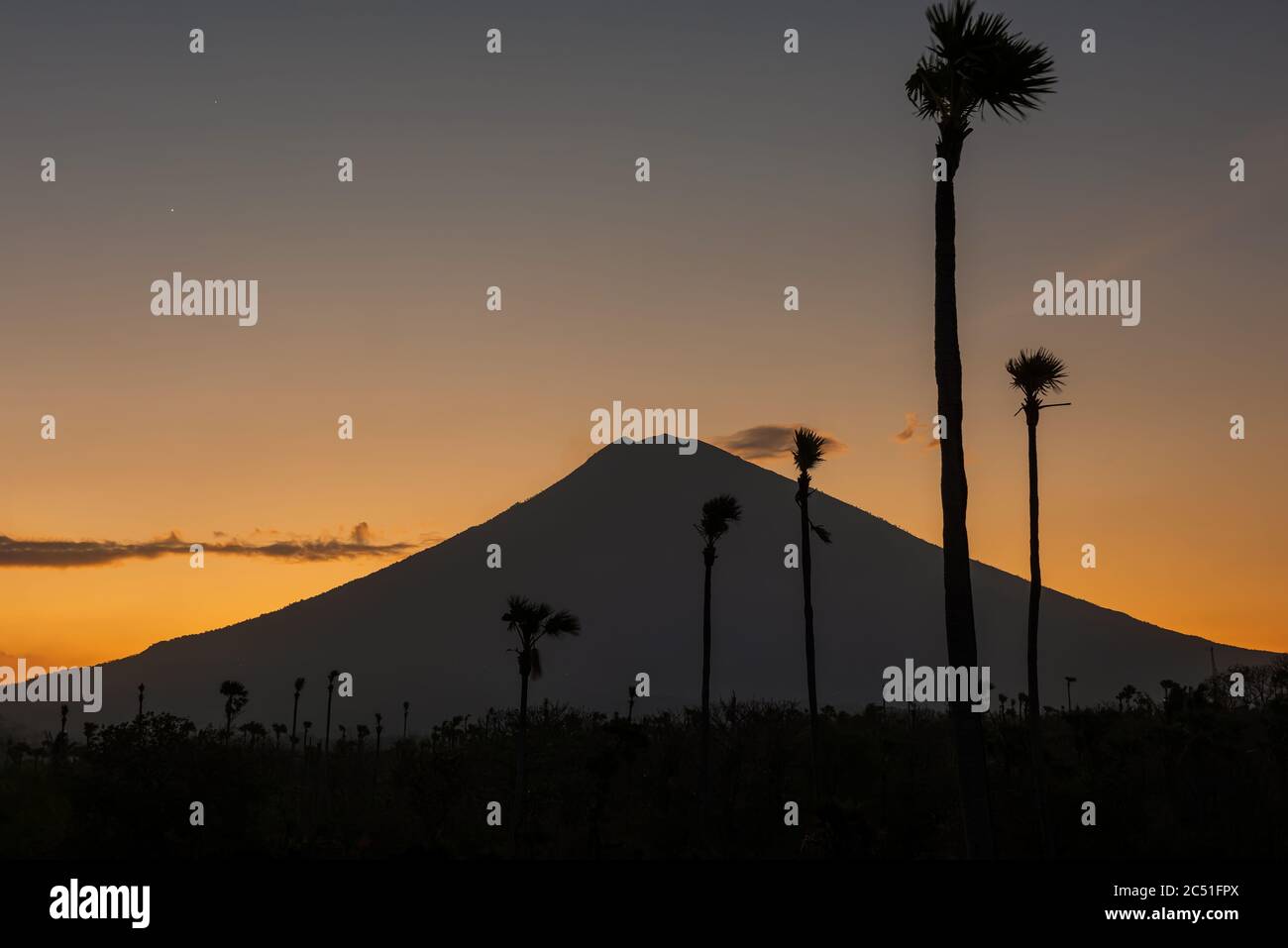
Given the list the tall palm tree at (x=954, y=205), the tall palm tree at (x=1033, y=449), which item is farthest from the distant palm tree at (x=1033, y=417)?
the tall palm tree at (x=954, y=205)

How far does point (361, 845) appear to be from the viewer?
40219 millimetres

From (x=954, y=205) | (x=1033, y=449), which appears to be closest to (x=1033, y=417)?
(x=1033, y=449)

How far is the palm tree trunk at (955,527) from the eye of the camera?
18328 mm

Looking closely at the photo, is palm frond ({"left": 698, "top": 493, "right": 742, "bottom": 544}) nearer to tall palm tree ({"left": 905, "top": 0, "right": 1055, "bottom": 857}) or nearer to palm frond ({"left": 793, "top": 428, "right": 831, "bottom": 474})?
palm frond ({"left": 793, "top": 428, "right": 831, "bottom": 474})

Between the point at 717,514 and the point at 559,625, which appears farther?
the point at 717,514

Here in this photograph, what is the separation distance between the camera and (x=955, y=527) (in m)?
19.5

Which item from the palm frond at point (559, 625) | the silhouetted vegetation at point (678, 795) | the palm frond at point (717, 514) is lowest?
the silhouetted vegetation at point (678, 795)

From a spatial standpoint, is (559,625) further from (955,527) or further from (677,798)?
(955,527)

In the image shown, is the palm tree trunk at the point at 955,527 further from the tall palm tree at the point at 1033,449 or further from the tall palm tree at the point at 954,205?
the tall palm tree at the point at 1033,449
